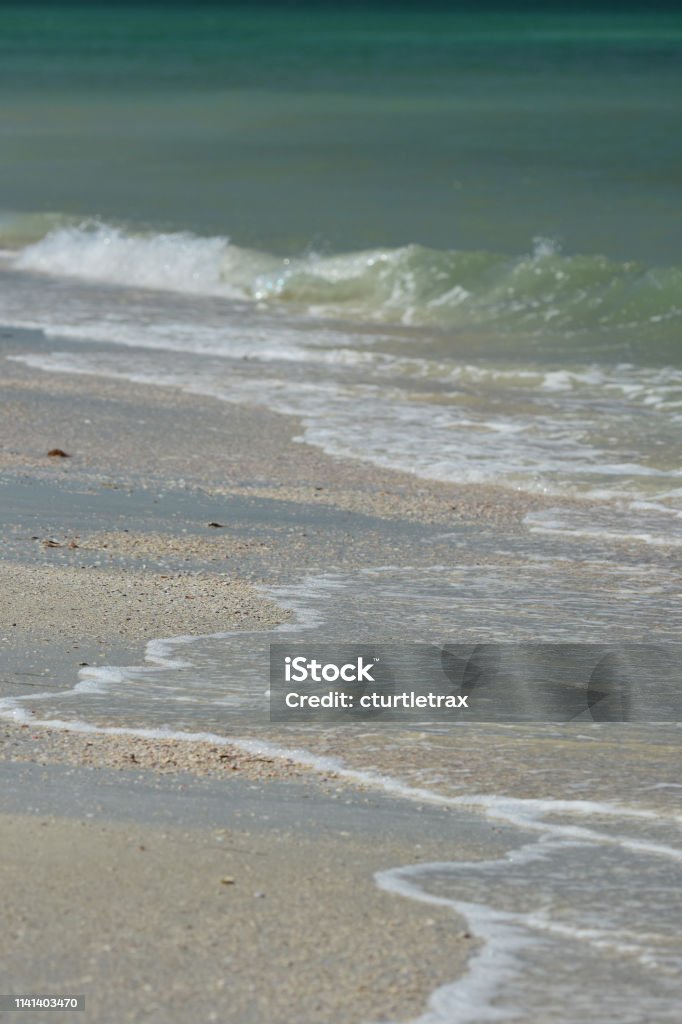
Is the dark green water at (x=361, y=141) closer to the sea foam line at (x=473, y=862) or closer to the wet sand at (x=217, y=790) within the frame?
the wet sand at (x=217, y=790)

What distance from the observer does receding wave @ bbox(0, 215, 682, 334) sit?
1253 centimetres

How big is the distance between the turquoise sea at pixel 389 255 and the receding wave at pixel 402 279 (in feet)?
0.12

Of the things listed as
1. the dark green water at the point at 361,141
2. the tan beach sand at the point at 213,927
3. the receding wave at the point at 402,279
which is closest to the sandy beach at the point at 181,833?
the tan beach sand at the point at 213,927

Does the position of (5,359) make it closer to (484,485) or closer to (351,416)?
(351,416)

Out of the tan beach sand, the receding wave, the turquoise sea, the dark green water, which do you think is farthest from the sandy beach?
the dark green water

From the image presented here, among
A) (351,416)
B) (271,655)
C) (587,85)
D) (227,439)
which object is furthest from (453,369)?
(587,85)

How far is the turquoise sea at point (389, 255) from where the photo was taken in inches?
331

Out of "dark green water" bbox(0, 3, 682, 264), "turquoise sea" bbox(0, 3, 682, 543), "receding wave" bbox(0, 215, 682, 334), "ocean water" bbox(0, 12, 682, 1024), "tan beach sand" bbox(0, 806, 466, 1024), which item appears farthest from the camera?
"dark green water" bbox(0, 3, 682, 264)

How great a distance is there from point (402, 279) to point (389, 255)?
865mm

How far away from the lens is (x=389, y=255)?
14570 millimetres

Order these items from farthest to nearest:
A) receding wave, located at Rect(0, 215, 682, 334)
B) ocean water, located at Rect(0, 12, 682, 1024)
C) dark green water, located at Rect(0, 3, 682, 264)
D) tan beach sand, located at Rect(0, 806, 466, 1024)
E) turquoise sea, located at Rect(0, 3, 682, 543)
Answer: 1. dark green water, located at Rect(0, 3, 682, 264)
2. receding wave, located at Rect(0, 215, 682, 334)
3. turquoise sea, located at Rect(0, 3, 682, 543)
4. ocean water, located at Rect(0, 12, 682, 1024)
5. tan beach sand, located at Rect(0, 806, 466, 1024)

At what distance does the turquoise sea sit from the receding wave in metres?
0.04

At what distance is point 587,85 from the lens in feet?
117

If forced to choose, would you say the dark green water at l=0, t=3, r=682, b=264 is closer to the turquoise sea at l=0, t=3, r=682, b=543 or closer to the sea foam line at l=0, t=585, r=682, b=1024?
the turquoise sea at l=0, t=3, r=682, b=543
